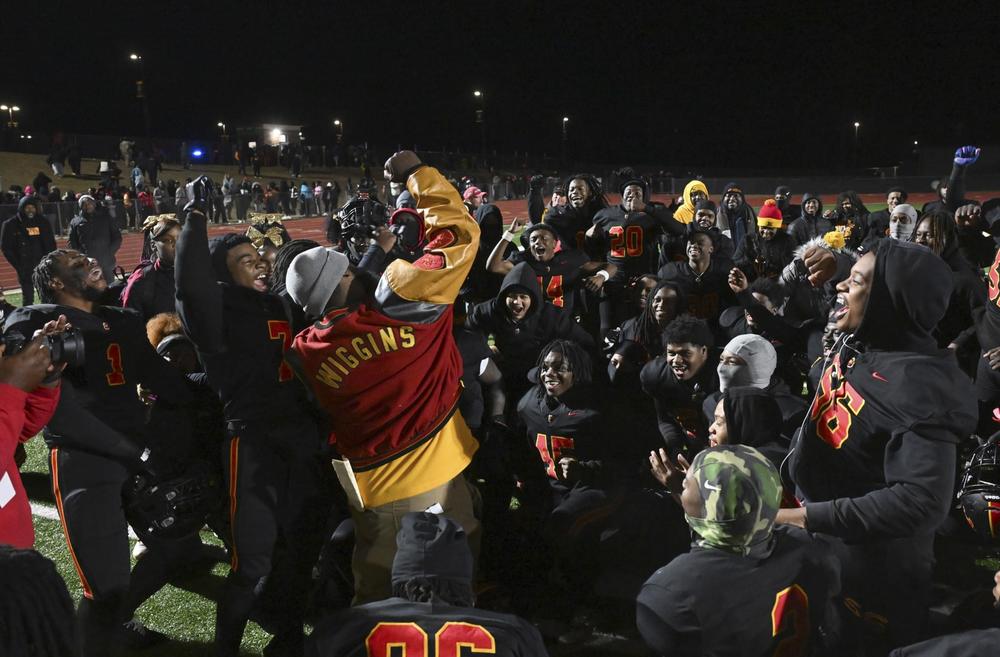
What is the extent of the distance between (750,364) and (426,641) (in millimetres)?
2253

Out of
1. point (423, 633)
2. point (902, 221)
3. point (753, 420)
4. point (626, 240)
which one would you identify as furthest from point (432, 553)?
point (902, 221)

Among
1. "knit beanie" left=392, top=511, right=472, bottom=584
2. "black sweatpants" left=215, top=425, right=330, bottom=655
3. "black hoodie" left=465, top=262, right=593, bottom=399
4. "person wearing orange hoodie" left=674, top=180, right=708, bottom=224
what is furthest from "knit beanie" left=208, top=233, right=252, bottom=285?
"person wearing orange hoodie" left=674, top=180, right=708, bottom=224

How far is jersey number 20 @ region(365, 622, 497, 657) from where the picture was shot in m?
2.11

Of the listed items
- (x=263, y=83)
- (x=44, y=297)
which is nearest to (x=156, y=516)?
(x=44, y=297)

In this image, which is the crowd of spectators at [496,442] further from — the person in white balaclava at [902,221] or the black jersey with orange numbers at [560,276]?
the person in white balaclava at [902,221]

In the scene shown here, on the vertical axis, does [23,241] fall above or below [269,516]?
above

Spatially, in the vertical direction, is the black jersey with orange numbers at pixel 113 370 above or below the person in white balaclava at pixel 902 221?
below

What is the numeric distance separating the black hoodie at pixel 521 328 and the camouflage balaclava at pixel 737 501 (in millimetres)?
3737

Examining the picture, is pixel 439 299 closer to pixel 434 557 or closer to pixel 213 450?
pixel 434 557

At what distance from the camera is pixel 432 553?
2.26m

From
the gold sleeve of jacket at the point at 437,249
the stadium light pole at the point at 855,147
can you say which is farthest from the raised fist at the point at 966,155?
the stadium light pole at the point at 855,147

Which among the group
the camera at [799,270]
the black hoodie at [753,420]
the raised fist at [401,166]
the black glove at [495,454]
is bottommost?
the black glove at [495,454]

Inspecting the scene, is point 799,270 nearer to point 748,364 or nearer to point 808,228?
point 748,364

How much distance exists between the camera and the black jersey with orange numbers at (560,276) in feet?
22.3
